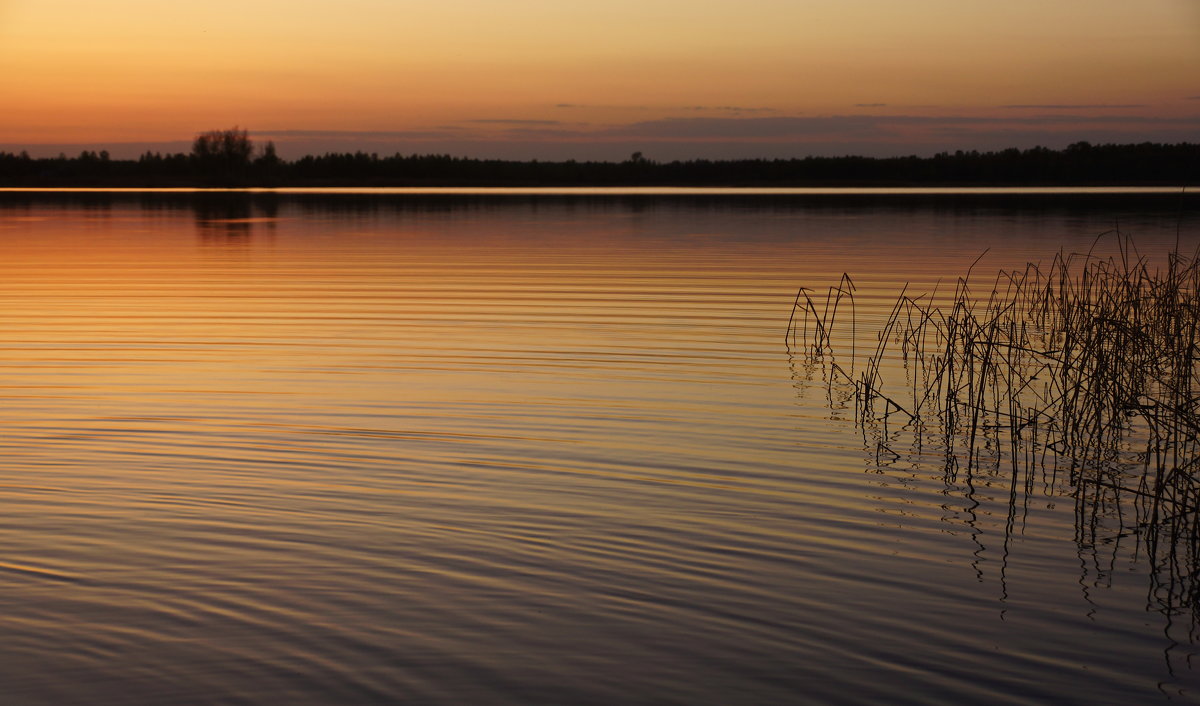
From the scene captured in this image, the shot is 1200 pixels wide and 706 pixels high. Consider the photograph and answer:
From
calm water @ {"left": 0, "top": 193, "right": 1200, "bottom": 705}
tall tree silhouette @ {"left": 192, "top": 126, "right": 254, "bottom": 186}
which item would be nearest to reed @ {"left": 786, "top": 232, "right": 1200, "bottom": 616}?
calm water @ {"left": 0, "top": 193, "right": 1200, "bottom": 705}

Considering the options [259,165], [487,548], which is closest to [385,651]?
[487,548]

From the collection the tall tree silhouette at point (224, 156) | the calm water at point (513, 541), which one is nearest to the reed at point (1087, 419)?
the calm water at point (513, 541)

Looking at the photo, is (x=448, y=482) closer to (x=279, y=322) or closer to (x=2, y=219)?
(x=279, y=322)

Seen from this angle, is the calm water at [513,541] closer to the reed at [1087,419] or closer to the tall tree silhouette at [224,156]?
the reed at [1087,419]

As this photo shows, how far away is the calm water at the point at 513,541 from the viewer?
5.98 m

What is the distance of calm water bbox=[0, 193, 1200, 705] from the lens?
5980 mm

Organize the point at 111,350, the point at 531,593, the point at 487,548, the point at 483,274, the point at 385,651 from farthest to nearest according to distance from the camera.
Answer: the point at 483,274 → the point at 111,350 → the point at 487,548 → the point at 531,593 → the point at 385,651

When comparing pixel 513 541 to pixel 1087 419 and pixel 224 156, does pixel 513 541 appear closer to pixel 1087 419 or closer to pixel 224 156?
pixel 1087 419

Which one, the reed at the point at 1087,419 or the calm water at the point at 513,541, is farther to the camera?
the reed at the point at 1087,419

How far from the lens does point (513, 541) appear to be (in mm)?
8125

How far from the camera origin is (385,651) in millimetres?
6176

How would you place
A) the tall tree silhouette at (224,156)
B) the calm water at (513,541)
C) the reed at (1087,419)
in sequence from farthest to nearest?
the tall tree silhouette at (224,156) → the reed at (1087,419) → the calm water at (513,541)

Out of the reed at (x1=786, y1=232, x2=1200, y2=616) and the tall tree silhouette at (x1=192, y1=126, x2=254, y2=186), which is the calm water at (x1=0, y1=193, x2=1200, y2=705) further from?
the tall tree silhouette at (x1=192, y1=126, x2=254, y2=186)

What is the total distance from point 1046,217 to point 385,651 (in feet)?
211
